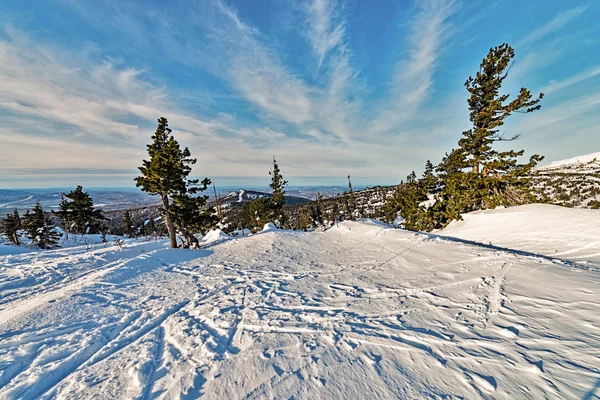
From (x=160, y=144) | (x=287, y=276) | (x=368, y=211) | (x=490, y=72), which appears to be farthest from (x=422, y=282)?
(x=368, y=211)

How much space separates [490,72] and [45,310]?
2680 centimetres

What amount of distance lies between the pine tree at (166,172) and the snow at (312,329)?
8.57 meters

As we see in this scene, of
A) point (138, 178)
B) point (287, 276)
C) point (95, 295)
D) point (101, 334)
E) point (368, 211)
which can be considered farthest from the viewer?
point (368, 211)

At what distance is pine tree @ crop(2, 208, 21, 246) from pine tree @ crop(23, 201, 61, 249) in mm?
945

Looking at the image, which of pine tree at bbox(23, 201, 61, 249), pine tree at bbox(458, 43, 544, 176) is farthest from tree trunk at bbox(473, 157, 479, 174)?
pine tree at bbox(23, 201, 61, 249)

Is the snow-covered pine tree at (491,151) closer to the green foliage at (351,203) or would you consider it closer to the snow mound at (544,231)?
the snow mound at (544,231)

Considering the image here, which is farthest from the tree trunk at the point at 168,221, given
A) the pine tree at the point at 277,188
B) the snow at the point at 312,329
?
the pine tree at the point at 277,188

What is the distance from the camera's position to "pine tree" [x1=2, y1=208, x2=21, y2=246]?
87.4 feet

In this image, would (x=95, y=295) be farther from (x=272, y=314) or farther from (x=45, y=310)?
(x=272, y=314)

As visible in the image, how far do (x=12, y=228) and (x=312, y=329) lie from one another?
44.7 metres

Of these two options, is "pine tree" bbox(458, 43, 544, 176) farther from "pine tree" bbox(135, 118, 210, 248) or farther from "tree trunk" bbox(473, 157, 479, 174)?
"pine tree" bbox(135, 118, 210, 248)

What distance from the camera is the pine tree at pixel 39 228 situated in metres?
28.2

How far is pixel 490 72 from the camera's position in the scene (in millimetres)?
16969

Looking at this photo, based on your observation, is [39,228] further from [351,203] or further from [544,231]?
[351,203]
